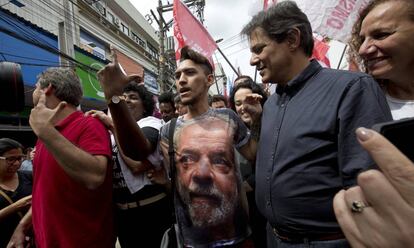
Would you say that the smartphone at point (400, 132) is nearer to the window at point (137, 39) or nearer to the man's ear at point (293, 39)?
the man's ear at point (293, 39)

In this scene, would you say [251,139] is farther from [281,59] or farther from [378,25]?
[378,25]

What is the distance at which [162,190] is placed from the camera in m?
2.09

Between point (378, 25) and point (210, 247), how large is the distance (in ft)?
4.57

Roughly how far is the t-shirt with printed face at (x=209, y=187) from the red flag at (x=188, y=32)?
9.97 feet

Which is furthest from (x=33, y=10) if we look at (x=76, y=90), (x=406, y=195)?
(x=406, y=195)

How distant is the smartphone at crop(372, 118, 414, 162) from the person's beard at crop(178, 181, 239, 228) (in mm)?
1351

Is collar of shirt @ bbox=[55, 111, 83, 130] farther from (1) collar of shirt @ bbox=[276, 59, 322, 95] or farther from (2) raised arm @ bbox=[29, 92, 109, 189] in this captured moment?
(1) collar of shirt @ bbox=[276, 59, 322, 95]

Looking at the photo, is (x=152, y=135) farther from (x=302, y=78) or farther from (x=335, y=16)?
(x=335, y=16)

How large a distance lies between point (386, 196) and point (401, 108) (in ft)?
3.62

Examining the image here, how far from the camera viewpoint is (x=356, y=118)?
3.86 ft

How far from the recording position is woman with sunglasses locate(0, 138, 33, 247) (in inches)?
104

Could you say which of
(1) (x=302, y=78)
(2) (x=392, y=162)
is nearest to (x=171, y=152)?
(1) (x=302, y=78)

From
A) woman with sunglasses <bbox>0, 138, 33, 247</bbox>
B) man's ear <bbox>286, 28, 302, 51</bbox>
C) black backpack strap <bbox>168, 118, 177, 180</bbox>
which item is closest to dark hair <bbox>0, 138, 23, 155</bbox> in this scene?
woman with sunglasses <bbox>0, 138, 33, 247</bbox>

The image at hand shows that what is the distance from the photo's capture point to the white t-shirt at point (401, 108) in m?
1.34
